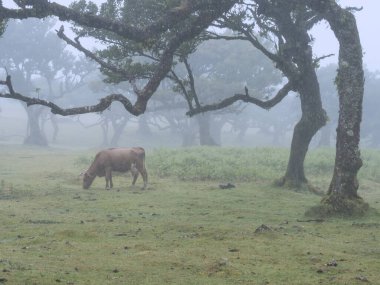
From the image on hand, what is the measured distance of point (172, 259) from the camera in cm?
891

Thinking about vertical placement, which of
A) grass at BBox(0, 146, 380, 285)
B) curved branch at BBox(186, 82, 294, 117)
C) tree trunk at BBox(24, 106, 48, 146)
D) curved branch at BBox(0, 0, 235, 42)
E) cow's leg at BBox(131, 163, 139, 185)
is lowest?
grass at BBox(0, 146, 380, 285)

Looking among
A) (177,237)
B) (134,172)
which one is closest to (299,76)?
(134,172)

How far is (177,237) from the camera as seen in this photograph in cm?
1108

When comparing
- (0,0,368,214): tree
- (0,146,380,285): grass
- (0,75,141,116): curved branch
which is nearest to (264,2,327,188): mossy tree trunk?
(0,146,380,285): grass

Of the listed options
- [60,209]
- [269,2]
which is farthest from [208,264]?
[269,2]

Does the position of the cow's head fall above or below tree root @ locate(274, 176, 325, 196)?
below

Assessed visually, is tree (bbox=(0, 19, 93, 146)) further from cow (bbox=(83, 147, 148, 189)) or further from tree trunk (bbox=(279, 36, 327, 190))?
tree trunk (bbox=(279, 36, 327, 190))

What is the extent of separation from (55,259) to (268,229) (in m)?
4.70

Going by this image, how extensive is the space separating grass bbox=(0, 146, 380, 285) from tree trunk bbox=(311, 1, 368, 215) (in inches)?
22.9

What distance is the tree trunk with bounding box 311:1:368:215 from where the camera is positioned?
1366 cm

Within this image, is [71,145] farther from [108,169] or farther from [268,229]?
[268,229]

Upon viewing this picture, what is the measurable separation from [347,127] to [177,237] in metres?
5.85

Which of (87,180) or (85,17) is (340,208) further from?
(87,180)

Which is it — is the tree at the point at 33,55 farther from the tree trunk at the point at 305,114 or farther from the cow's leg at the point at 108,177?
the tree trunk at the point at 305,114
